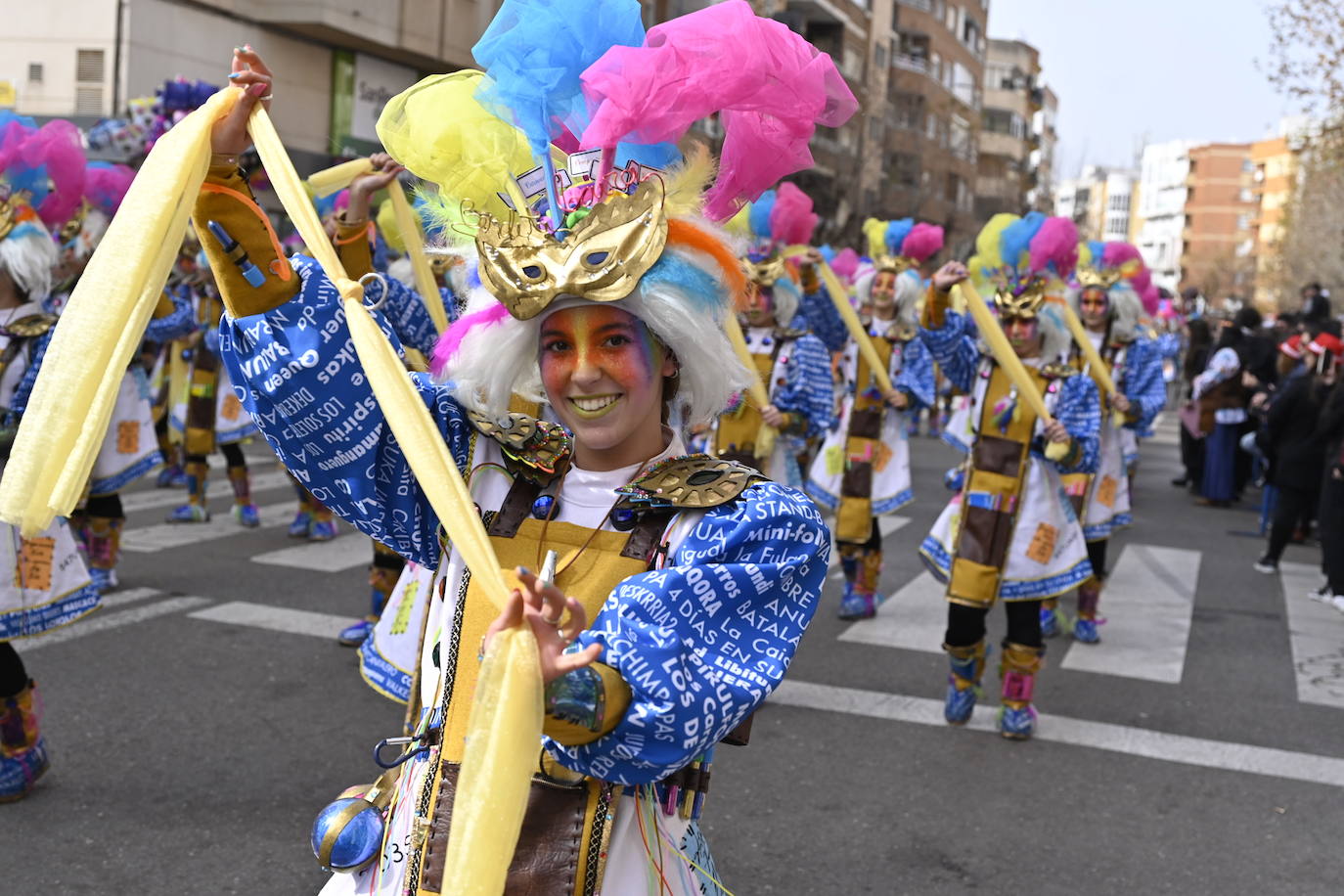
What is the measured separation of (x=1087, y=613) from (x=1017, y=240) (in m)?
2.44

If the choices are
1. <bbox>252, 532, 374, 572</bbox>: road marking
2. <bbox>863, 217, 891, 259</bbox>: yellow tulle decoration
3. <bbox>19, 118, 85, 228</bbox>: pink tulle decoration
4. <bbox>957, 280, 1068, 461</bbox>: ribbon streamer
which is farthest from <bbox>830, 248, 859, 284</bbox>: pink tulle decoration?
<bbox>19, 118, 85, 228</bbox>: pink tulle decoration

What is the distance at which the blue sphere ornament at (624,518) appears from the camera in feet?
6.80

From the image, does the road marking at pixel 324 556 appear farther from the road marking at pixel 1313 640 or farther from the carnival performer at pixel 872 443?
the road marking at pixel 1313 640

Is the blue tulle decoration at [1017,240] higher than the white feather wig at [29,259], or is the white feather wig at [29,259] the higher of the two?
the blue tulle decoration at [1017,240]

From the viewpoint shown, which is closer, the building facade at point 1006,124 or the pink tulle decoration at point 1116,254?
the pink tulle decoration at point 1116,254

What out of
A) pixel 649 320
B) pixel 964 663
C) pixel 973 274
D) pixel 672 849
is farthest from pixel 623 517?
pixel 973 274

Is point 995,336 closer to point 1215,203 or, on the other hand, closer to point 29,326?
point 29,326

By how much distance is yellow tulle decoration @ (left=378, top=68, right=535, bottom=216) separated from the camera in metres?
2.23

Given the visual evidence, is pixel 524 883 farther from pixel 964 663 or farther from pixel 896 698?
pixel 896 698

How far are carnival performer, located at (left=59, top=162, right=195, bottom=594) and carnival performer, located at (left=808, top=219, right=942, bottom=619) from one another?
12.1 ft

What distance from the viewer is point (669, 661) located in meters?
1.77

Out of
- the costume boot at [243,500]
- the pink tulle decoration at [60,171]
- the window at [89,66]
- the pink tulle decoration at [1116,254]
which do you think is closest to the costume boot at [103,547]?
the pink tulle decoration at [60,171]

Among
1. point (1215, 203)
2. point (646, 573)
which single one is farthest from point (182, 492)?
point (1215, 203)

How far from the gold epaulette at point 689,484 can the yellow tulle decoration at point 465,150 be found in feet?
1.68
